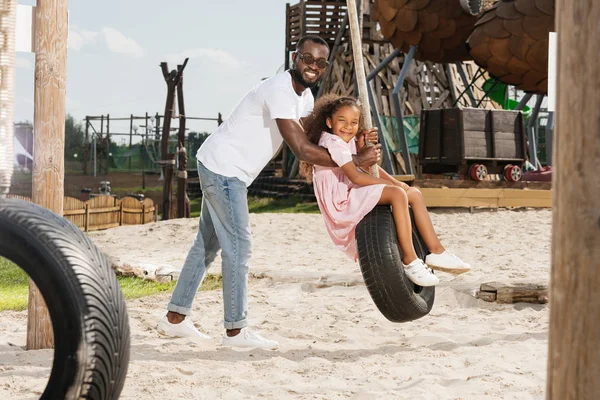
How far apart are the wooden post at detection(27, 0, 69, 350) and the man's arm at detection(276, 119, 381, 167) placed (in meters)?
1.31

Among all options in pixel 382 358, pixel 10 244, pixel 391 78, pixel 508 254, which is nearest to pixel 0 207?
pixel 10 244

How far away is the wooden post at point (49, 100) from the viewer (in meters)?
4.17

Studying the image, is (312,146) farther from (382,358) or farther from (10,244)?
(10,244)

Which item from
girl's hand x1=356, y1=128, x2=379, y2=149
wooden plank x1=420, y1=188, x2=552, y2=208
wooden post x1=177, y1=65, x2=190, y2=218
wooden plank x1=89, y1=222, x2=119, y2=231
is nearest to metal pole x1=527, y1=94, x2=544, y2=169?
wooden plank x1=420, y1=188, x2=552, y2=208

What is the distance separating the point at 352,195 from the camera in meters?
3.93

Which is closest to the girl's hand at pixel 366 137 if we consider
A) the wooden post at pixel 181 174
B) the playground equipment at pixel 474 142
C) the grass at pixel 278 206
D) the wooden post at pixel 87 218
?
the playground equipment at pixel 474 142

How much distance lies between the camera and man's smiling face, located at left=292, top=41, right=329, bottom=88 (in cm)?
398

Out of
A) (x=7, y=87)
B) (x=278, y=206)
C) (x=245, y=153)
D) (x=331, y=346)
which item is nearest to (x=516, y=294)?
(x=331, y=346)

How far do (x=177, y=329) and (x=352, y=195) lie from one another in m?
1.53

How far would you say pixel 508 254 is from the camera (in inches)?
345

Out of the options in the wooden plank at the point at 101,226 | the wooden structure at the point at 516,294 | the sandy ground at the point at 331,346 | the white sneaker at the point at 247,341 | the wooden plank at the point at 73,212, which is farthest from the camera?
the wooden plank at the point at 101,226

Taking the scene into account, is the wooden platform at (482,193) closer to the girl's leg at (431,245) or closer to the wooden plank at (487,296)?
the wooden plank at (487,296)

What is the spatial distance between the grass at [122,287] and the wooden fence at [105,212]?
459cm

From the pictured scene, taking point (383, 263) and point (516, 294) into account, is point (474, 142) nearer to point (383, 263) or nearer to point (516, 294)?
point (516, 294)
